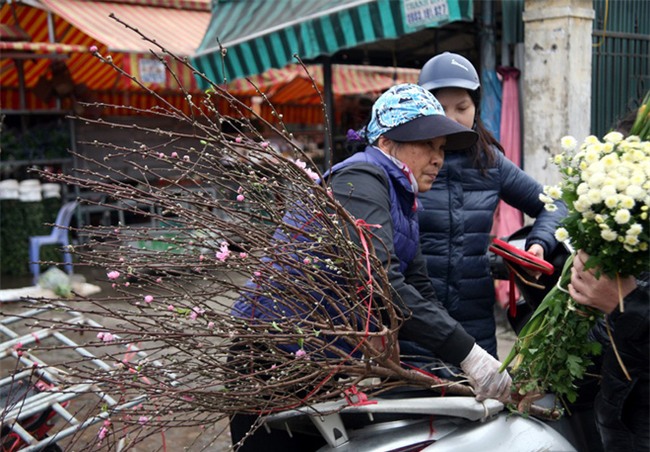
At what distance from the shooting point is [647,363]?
1.75 meters

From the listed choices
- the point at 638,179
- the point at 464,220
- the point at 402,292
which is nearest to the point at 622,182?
the point at 638,179

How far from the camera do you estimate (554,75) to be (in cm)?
561

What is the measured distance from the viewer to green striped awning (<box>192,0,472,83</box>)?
5.77 meters

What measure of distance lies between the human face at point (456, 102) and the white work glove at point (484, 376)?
1.15 meters

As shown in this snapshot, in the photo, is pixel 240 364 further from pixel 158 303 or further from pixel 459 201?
pixel 459 201

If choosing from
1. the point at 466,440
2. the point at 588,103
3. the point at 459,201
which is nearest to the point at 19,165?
the point at 588,103

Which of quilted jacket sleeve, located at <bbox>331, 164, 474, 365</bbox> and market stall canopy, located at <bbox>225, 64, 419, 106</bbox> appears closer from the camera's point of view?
quilted jacket sleeve, located at <bbox>331, 164, 474, 365</bbox>

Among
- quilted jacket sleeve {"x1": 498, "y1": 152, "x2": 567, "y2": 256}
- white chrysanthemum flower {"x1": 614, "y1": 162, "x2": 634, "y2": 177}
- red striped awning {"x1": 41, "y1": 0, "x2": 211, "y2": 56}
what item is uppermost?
red striped awning {"x1": 41, "y1": 0, "x2": 211, "y2": 56}

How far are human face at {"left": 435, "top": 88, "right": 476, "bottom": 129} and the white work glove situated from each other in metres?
1.15

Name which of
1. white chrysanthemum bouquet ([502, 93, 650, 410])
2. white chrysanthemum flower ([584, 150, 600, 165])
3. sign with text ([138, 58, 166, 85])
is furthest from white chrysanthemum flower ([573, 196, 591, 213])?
sign with text ([138, 58, 166, 85])

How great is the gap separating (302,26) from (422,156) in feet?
15.8

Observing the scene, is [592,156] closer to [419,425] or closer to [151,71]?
[419,425]

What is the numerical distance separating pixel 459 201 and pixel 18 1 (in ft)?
31.1

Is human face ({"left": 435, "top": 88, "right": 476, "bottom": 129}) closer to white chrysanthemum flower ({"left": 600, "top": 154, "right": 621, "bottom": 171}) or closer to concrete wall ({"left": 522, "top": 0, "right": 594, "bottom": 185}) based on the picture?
white chrysanthemum flower ({"left": 600, "top": 154, "right": 621, "bottom": 171})
